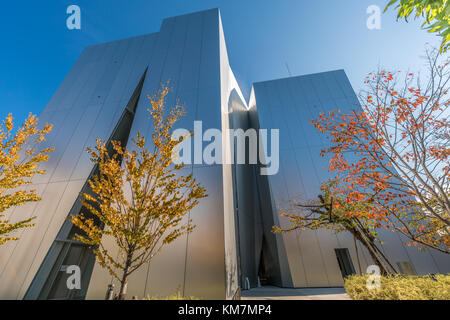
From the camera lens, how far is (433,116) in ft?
13.8

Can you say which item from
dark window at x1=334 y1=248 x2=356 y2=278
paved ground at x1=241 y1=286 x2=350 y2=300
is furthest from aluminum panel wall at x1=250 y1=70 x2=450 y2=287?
paved ground at x1=241 y1=286 x2=350 y2=300

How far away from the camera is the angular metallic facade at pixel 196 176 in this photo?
20.8 feet

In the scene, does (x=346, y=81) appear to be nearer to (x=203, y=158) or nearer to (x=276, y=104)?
(x=276, y=104)

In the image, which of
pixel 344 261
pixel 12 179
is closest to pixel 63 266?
pixel 12 179

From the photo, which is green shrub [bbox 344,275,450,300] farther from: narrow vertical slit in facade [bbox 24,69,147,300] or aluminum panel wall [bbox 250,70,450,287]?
narrow vertical slit in facade [bbox 24,69,147,300]

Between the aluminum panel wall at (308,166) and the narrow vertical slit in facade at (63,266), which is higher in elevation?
the aluminum panel wall at (308,166)

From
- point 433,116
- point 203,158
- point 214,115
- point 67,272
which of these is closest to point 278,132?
point 214,115

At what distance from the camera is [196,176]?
25.1ft

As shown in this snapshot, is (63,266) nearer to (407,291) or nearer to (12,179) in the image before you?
(12,179)

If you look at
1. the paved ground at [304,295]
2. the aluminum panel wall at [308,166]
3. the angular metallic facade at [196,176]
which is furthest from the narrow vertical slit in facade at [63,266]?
the aluminum panel wall at [308,166]

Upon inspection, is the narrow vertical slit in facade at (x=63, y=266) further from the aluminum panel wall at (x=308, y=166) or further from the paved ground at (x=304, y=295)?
the aluminum panel wall at (x=308, y=166)

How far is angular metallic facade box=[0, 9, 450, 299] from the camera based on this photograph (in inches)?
250

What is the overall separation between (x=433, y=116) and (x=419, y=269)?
9.84 metres

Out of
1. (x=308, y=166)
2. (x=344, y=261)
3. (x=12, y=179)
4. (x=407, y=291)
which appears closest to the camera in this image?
(x=407, y=291)
